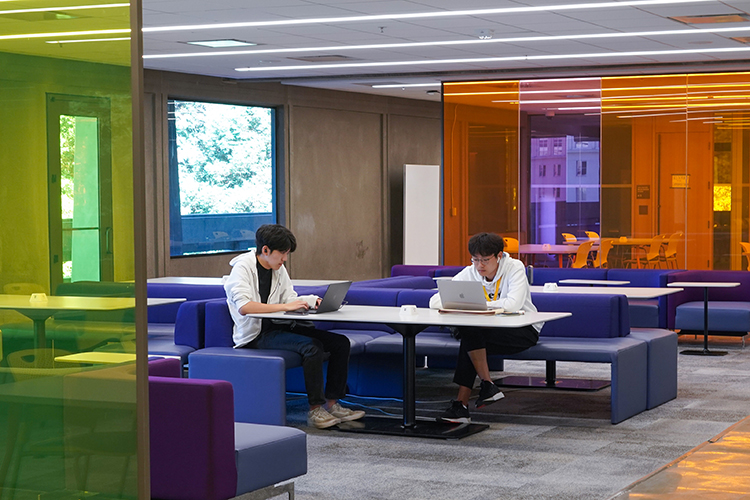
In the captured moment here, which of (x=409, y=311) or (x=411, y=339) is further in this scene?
(x=409, y=311)

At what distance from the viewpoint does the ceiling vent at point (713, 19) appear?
10453mm

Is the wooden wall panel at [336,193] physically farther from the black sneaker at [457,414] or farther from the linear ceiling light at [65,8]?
the linear ceiling light at [65,8]

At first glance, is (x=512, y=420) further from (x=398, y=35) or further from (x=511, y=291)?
(x=398, y=35)

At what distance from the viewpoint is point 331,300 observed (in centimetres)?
694

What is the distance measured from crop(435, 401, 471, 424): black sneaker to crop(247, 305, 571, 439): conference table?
0.33 feet

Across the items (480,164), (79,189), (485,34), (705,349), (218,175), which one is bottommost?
(705,349)

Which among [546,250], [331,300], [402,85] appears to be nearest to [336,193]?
[402,85]

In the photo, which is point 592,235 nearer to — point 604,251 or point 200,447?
point 604,251

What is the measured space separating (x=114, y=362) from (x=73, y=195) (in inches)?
21.8

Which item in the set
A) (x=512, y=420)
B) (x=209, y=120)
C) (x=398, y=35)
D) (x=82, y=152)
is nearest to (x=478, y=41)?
(x=398, y=35)

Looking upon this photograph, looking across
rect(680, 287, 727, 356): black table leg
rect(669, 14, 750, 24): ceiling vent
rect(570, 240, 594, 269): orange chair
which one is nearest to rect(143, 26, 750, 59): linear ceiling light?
rect(669, 14, 750, 24): ceiling vent

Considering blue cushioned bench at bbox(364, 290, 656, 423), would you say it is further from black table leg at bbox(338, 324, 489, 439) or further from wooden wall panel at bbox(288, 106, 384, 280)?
wooden wall panel at bbox(288, 106, 384, 280)

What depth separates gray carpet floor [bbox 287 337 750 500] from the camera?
5.30 m

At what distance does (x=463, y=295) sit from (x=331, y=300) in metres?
0.89
